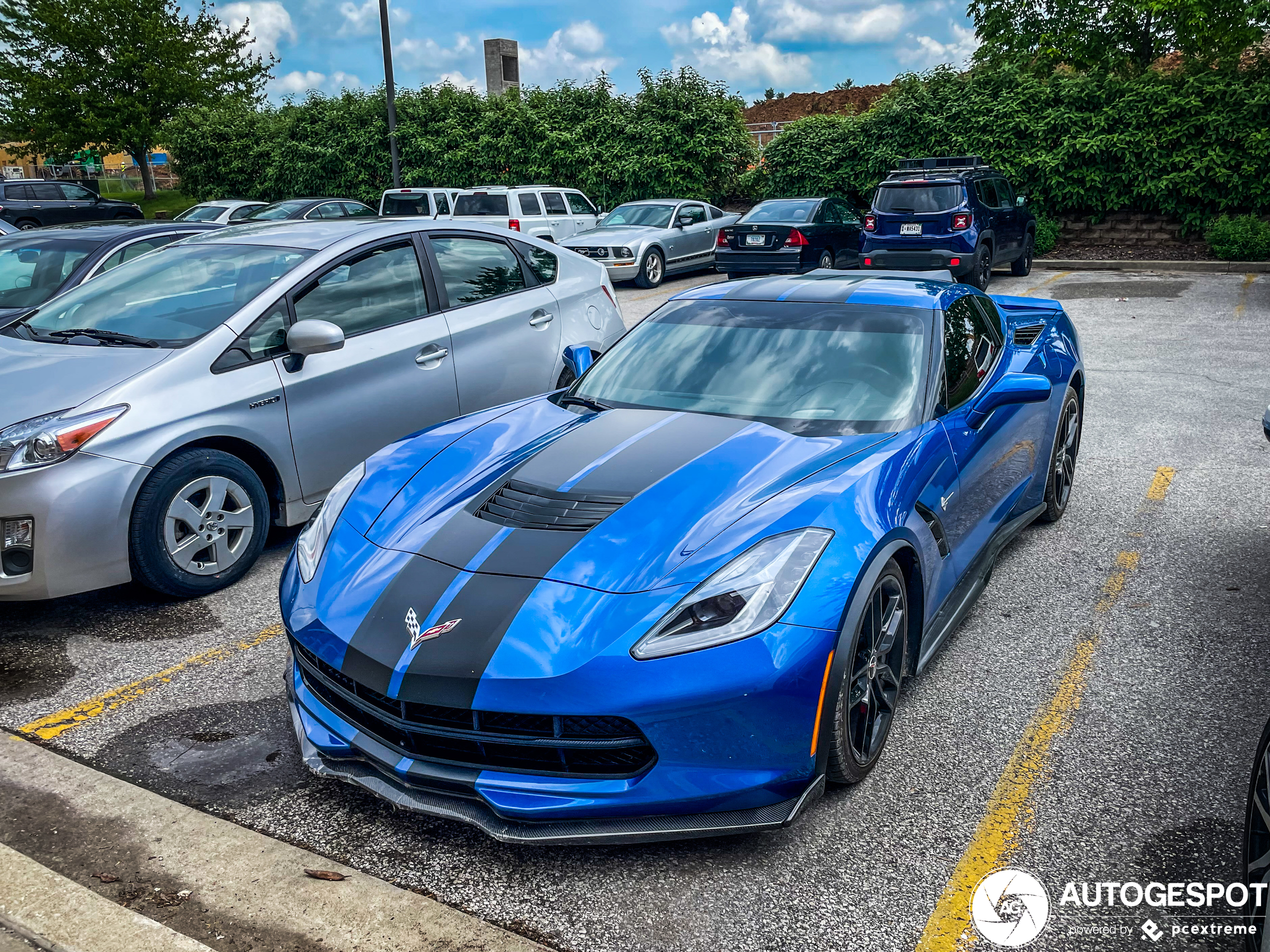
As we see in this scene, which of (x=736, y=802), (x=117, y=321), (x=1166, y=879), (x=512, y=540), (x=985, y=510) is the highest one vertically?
(x=117, y=321)

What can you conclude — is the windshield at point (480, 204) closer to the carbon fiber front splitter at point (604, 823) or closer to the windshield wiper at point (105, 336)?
the windshield wiper at point (105, 336)

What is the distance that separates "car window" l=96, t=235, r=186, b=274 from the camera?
786 cm

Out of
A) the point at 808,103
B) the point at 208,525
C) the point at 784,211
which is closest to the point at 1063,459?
the point at 208,525

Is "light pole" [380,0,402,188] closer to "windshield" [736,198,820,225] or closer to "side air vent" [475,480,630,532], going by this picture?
"windshield" [736,198,820,225]

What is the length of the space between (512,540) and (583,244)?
47.7 ft

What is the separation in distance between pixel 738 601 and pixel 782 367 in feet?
5.09

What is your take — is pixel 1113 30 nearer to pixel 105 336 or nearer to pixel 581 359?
pixel 581 359

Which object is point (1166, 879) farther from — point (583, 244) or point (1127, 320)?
point (583, 244)

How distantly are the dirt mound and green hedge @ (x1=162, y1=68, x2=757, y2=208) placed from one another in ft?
89.7

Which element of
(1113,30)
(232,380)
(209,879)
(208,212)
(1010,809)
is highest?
(1113,30)

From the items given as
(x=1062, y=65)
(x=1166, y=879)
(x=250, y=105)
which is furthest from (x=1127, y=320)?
(x=250, y=105)

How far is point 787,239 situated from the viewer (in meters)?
16.0

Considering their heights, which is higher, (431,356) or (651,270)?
(431,356)

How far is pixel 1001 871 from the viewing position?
274cm
